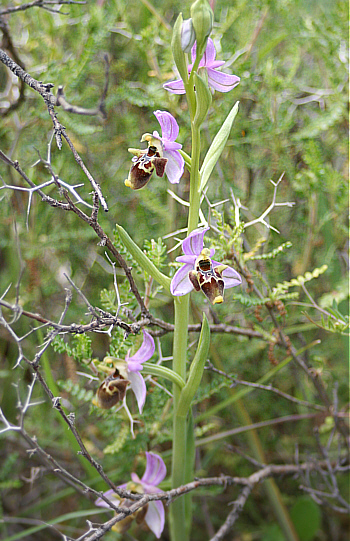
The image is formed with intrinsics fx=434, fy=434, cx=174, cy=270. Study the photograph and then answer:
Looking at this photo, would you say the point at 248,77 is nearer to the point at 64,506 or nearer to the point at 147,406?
the point at 147,406

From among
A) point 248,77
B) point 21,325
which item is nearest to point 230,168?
point 248,77

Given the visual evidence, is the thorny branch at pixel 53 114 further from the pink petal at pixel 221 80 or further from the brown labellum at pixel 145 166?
the pink petal at pixel 221 80

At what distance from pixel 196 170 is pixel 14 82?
0.72m

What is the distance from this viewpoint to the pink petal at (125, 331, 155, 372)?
26.4 inches

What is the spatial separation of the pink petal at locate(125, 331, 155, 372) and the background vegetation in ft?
0.88

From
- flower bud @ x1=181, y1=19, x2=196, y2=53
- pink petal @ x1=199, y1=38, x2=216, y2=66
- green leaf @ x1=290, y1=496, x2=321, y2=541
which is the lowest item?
green leaf @ x1=290, y1=496, x2=321, y2=541

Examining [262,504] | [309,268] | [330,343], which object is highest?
[309,268]

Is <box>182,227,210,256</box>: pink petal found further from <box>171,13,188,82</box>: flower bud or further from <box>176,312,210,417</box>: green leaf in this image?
<box>171,13,188,82</box>: flower bud

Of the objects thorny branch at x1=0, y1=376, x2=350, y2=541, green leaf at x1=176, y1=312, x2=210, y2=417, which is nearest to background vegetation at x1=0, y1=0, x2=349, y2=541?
thorny branch at x1=0, y1=376, x2=350, y2=541

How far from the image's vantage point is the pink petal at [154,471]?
0.80 meters

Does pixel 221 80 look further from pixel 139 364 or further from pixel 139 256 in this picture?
pixel 139 364

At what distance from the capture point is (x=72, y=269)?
1183 millimetres

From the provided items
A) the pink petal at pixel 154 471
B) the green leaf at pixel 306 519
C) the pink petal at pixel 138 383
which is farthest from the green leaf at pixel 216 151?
the green leaf at pixel 306 519

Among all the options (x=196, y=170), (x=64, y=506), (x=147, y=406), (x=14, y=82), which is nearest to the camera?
(x=196, y=170)
